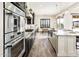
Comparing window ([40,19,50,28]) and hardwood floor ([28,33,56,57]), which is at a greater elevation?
window ([40,19,50,28])

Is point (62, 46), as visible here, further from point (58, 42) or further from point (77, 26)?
point (77, 26)

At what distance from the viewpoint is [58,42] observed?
4344 millimetres

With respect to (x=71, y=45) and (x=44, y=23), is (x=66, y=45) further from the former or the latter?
(x=44, y=23)

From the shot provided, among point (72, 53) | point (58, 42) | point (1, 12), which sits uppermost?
point (1, 12)

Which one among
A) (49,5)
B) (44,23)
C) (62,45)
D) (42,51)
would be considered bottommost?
(42,51)

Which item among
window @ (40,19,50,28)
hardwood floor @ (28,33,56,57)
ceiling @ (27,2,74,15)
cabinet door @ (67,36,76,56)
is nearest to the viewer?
cabinet door @ (67,36,76,56)

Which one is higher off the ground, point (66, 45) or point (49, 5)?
point (49, 5)

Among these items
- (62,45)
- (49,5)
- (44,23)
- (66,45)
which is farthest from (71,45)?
(44,23)

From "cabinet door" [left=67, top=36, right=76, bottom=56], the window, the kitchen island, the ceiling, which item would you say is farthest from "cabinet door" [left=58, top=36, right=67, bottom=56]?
the window

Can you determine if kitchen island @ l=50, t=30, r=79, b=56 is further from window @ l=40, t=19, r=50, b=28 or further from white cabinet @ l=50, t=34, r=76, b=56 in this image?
window @ l=40, t=19, r=50, b=28

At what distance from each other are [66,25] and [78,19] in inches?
115

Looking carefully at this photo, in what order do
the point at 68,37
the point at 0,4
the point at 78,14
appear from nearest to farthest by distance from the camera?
1. the point at 0,4
2. the point at 68,37
3. the point at 78,14

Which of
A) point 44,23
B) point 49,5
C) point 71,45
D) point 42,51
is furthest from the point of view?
point 44,23

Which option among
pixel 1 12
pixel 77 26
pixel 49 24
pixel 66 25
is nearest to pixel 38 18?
pixel 49 24
